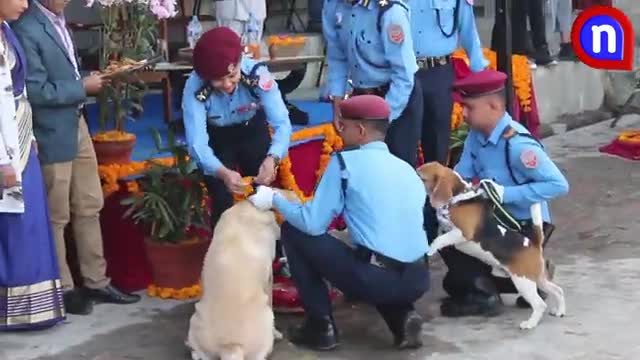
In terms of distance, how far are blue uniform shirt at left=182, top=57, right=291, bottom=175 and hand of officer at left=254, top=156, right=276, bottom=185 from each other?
0.06 m

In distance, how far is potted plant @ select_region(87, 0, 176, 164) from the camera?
6207mm

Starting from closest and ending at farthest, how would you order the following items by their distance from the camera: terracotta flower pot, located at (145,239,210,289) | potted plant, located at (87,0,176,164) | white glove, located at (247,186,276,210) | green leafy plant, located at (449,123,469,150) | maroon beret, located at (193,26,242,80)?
white glove, located at (247,186,276,210) < maroon beret, located at (193,26,242,80) < terracotta flower pot, located at (145,239,210,289) < potted plant, located at (87,0,176,164) < green leafy plant, located at (449,123,469,150)

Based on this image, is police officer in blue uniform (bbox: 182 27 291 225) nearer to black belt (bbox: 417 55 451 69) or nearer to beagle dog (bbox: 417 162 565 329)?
beagle dog (bbox: 417 162 565 329)

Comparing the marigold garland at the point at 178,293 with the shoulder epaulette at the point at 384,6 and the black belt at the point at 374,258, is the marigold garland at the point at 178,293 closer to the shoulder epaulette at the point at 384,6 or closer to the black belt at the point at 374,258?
the black belt at the point at 374,258

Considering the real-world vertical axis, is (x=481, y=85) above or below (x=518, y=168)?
above

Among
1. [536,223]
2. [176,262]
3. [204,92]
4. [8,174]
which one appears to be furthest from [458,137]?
[8,174]

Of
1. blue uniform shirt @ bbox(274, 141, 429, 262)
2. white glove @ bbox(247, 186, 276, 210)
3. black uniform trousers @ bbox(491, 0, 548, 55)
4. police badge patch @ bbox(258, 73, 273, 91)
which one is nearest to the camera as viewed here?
blue uniform shirt @ bbox(274, 141, 429, 262)

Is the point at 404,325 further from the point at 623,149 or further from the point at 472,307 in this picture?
the point at 623,149

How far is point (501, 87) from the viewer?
5.50 metres

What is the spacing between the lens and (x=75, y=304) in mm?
5844

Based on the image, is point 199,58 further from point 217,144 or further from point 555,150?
point 555,150

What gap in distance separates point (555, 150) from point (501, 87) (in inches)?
193

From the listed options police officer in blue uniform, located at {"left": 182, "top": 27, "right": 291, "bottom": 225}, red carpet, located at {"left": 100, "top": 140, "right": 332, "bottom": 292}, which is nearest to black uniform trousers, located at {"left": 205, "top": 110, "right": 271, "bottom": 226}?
police officer in blue uniform, located at {"left": 182, "top": 27, "right": 291, "bottom": 225}

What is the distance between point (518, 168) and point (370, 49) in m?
1.03
